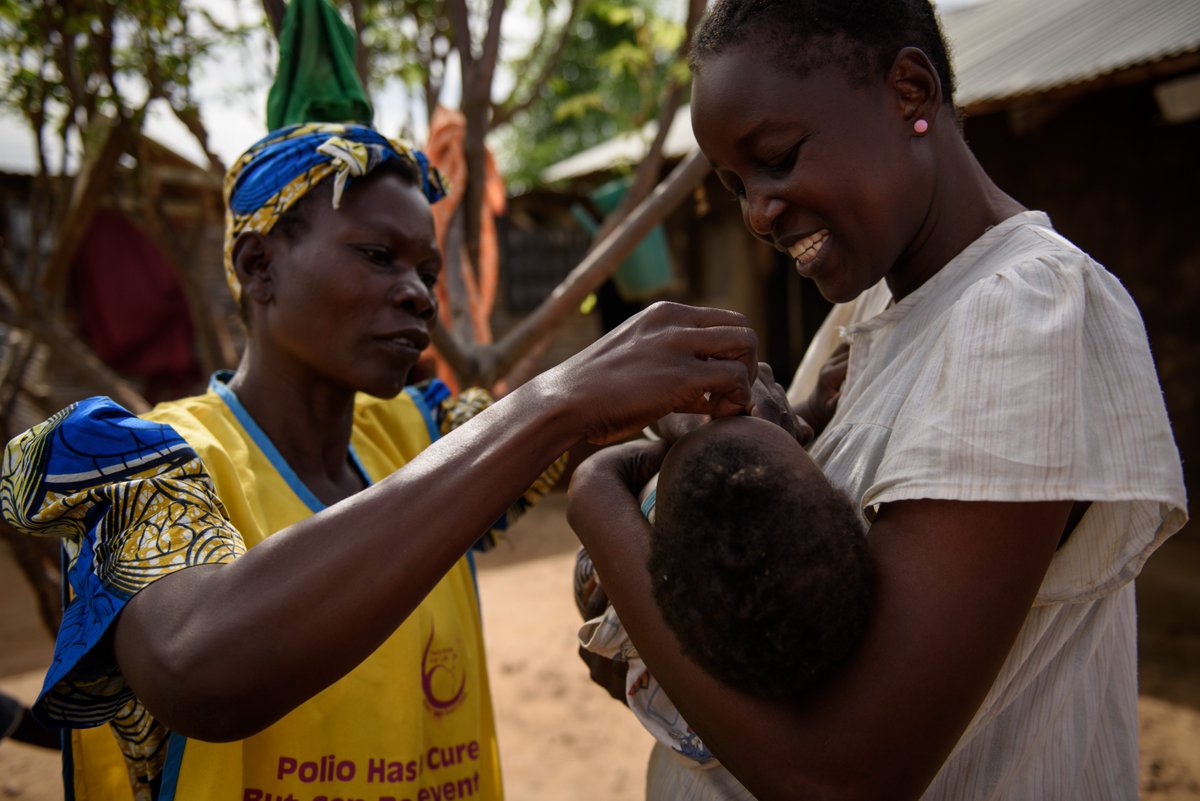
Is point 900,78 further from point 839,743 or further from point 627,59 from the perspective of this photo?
point 627,59

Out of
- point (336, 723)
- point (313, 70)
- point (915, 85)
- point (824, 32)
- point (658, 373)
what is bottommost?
point (336, 723)

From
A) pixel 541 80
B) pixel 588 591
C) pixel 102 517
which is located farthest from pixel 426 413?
pixel 541 80

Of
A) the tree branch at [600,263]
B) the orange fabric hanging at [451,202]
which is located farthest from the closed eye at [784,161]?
the orange fabric hanging at [451,202]

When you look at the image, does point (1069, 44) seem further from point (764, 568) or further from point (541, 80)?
point (764, 568)

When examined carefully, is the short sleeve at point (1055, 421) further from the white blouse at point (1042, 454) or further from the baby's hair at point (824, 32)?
the baby's hair at point (824, 32)

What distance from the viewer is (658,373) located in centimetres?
Result: 117

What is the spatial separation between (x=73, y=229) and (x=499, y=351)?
2.11 m

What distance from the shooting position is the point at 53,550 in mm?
2645

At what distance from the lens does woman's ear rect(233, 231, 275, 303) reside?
1889 millimetres

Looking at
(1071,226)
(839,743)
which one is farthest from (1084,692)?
(1071,226)

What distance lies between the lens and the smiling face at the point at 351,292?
1836 millimetres

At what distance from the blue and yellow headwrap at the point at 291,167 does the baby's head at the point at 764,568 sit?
1210 millimetres

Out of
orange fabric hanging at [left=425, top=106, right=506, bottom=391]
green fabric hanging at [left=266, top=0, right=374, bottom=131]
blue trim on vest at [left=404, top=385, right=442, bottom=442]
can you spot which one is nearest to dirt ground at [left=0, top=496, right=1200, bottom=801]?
blue trim on vest at [left=404, top=385, right=442, bottom=442]

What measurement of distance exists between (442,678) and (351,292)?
0.88m
